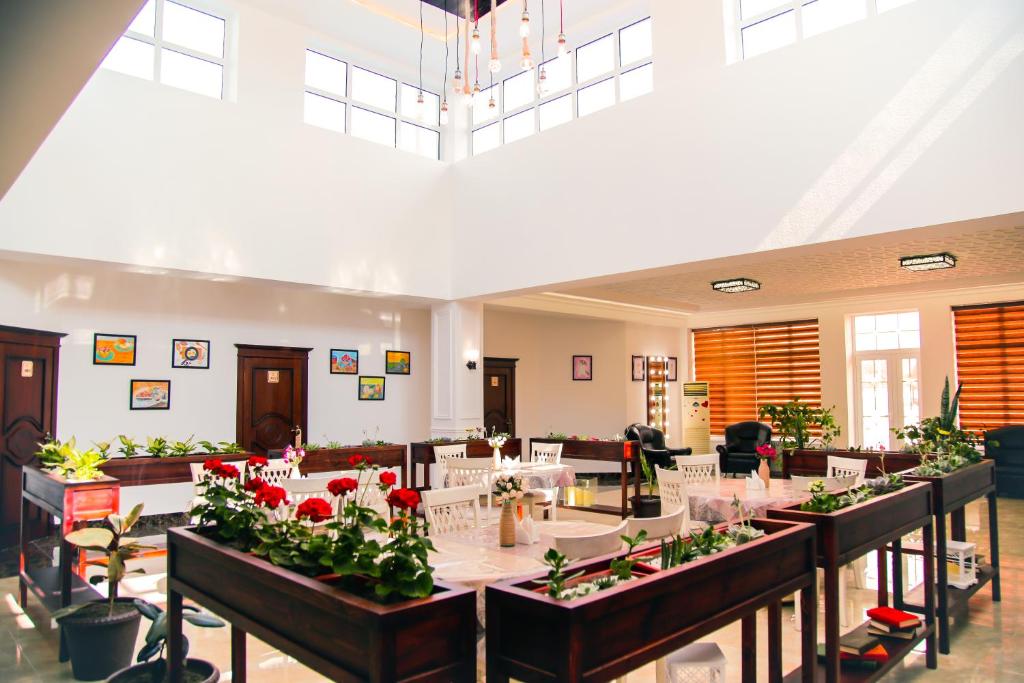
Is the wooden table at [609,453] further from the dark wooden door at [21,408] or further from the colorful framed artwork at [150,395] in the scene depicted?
the dark wooden door at [21,408]

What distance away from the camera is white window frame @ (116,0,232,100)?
26.5 feet

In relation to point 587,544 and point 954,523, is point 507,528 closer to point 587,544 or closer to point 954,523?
point 587,544

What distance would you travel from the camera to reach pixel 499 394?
43.1ft

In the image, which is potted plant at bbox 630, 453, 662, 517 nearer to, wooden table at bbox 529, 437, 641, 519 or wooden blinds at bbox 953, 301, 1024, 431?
wooden table at bbox 529, 437, 641, 519

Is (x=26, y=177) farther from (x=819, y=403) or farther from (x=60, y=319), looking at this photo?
(x=819, y=403)

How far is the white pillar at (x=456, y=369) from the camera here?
1037cm

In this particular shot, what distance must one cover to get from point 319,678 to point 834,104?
627 cm

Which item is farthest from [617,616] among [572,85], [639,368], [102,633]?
[639,368]

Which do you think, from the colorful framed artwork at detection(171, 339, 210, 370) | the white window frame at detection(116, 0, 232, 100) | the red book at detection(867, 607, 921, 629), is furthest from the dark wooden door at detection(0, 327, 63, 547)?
the red book at detection(867, 607, 921, 629)

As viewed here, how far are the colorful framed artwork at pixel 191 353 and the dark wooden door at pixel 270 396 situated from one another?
1.52 ft

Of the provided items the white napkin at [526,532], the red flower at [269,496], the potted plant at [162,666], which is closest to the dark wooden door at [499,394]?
the white napkin at [526,532]

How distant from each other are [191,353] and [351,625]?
26.4 ft

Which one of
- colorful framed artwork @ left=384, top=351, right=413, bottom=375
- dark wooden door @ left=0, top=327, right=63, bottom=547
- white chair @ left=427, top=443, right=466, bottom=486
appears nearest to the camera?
dark wooden door @ left=0, top=327, right=63, bottom=547

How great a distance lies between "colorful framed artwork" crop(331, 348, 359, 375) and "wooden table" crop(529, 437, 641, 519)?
3.06m
